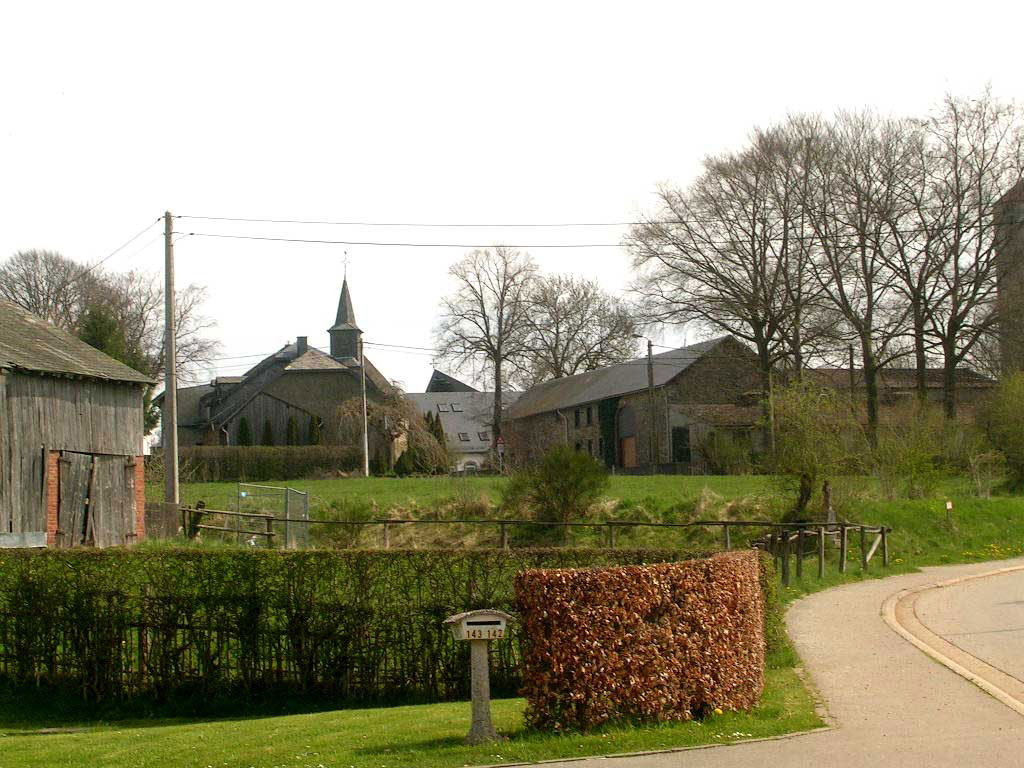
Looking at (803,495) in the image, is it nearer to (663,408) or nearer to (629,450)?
(663,408)

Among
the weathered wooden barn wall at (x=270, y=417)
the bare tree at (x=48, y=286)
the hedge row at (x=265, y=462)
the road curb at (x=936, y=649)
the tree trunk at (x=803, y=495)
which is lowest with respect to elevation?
the road curb at (x=936, y=649)

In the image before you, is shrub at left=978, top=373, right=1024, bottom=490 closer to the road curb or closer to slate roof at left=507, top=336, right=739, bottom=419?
the road curb

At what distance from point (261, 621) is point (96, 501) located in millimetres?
14629

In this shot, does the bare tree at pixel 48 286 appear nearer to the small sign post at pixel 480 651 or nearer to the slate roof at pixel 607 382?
the slate roof at pixel 607 382

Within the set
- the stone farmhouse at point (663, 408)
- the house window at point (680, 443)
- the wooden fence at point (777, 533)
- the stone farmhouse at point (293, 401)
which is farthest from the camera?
the stone farmhouse at point (293, 401)

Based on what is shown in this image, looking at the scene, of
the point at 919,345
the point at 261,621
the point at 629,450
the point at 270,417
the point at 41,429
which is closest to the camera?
the point at 261,621

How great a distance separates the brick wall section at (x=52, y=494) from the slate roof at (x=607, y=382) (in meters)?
40.0

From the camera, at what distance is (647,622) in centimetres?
922

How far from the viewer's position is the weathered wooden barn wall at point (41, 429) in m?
23.6

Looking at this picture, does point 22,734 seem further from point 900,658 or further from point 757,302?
point 757,302

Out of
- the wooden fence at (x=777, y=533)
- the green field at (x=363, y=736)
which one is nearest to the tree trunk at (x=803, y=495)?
the wooden fence at (x=777, y=533)

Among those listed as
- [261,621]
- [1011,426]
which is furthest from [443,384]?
[261,621]

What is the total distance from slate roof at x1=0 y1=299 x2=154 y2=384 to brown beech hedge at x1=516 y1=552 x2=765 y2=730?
17649 mm

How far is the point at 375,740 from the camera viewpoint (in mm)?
9414
